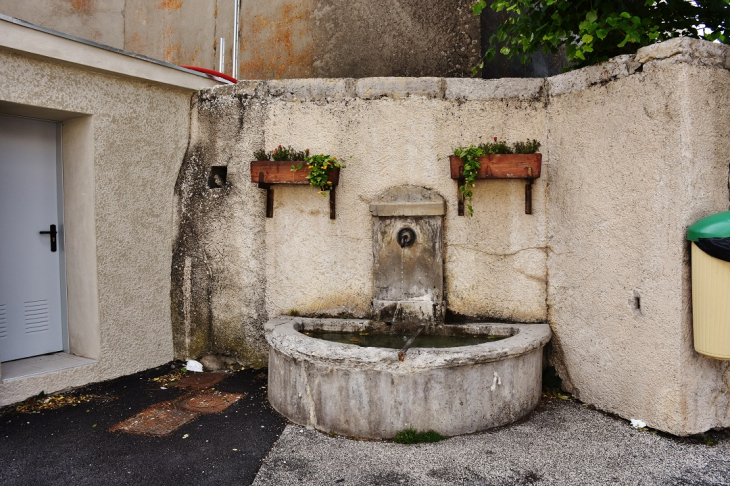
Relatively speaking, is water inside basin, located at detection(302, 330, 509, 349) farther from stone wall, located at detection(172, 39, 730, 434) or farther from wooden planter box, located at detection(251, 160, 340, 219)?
wooden planter box, located at detection(251, 160, 340, 219)

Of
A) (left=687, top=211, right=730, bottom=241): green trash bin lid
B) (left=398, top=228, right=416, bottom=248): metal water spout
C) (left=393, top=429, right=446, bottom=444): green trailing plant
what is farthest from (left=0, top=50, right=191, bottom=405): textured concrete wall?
(left=687, top=211, right=730, bottom=241): green trash bin lid

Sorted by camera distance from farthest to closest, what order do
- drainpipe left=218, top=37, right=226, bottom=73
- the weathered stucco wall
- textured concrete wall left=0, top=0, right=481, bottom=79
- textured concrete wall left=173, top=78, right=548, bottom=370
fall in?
drainpipe left=218, top=37, right=226, bottom=73 < textured concrete wall left=0, top=0, right=481, bottom=79 < textured concrete wall left=173, top=78, right=548, bottom=370 < the weathered stucco wall

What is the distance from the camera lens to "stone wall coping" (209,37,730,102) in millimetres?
3566

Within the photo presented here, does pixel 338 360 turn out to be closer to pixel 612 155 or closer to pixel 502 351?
pixel 502 351

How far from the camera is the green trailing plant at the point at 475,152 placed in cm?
396

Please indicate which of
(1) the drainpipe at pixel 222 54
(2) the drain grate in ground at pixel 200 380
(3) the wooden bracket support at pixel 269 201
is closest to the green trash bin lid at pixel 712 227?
(3) the wooden bracket support at pixel 269 201

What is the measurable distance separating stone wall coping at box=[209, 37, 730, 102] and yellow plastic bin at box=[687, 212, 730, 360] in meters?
1.08

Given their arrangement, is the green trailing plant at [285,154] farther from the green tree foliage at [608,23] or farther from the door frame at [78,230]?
the green tree foliage at [608,23]

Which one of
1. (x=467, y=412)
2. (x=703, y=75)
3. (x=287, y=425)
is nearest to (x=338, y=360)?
(x=287, y=425)

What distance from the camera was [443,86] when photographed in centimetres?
424

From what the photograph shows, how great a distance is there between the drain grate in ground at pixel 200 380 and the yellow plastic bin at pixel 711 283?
3.60 m

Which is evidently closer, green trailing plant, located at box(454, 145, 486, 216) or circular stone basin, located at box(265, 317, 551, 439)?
circular stone basin, located at box(265, 317, 551, 439)

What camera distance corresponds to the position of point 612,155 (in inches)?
140

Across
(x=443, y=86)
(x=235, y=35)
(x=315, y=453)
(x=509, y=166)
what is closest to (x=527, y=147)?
(x=509, y=166)
